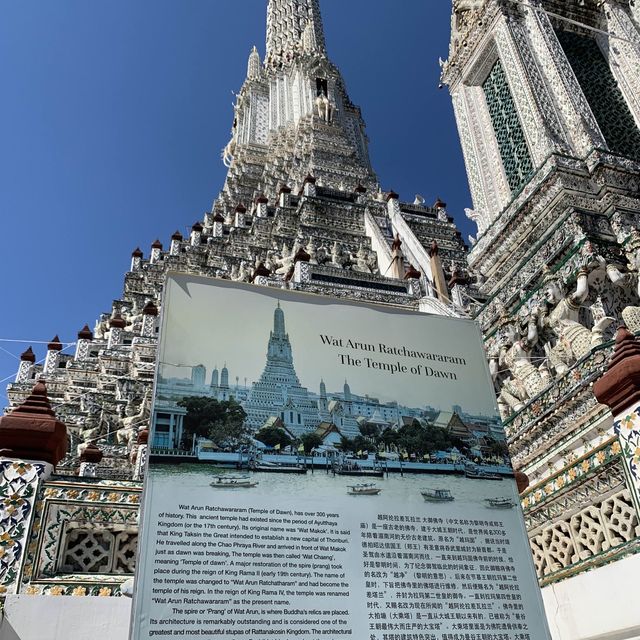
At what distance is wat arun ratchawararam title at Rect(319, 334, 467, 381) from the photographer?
2.65 m

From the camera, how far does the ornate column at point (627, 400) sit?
329 cm

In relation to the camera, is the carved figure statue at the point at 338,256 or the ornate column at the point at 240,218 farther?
the ornate column at the point at 240,218

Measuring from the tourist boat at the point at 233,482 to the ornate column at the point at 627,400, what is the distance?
2.24 m

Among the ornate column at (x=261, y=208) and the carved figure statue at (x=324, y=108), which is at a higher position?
the carved figure statue at (x=324, y=108)

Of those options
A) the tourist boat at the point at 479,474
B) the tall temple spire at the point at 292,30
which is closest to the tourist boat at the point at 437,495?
the tourist boat at the point at 479,474

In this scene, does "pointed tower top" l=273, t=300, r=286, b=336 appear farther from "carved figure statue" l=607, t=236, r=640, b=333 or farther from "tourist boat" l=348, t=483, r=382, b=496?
"carved figure statue" l=607, t=236, r=640, b=333

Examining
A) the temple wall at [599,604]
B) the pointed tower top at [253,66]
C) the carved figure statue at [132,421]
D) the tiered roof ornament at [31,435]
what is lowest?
the temple wall at [599,604]

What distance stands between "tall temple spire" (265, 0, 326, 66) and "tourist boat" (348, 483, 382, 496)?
33.4 meters

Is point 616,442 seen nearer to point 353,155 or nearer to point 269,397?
point 269,397

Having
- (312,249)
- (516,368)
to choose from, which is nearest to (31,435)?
(516,368)

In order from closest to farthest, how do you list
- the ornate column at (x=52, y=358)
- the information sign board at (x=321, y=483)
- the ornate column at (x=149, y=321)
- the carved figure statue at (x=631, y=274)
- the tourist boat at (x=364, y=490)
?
the information sign board at (x=321, y=483) → the tourist boat at (x=364, y=490) → the carved figure statue at (x=631, y=274) → the ornate column at (x=149, y=321) → the ornate column at (x=52, y=358)

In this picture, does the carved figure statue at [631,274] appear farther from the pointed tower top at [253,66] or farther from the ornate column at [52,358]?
the pointed tower top at [253,66]

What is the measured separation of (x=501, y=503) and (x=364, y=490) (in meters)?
0.62

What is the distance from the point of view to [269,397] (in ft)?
7.88
